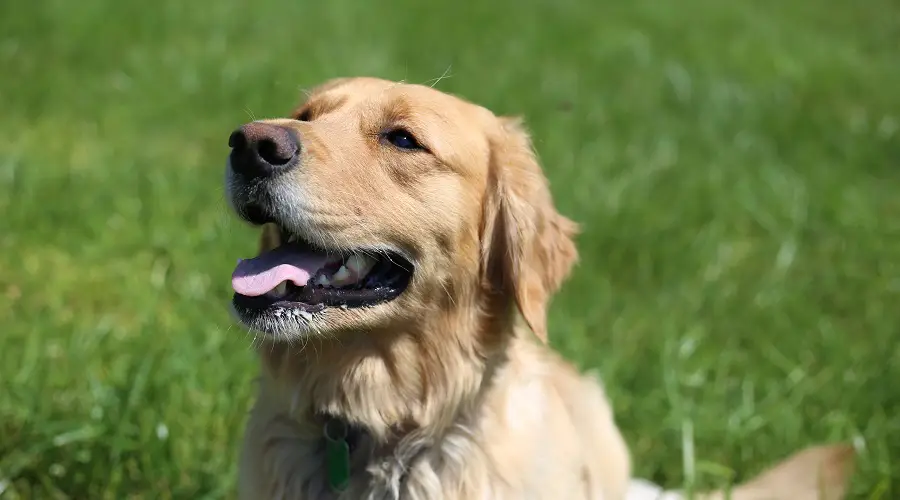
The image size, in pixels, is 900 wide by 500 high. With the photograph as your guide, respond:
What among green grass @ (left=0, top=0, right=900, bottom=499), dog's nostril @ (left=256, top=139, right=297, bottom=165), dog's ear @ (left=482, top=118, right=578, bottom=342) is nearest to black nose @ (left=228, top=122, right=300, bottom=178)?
dog's nostril @ (left=256, top=139, right=297, bottom=165)

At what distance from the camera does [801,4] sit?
11.8 meters

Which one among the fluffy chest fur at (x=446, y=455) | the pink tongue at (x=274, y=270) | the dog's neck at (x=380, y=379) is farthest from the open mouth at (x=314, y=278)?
the fluffy chest fur at (x=446, y=455)

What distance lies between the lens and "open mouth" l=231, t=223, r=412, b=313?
2375 millimetres

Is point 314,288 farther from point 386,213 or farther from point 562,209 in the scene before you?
point 562,209

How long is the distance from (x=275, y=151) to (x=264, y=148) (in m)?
0.03

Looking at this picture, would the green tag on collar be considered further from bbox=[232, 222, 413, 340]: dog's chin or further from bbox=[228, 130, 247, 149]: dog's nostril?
bbox=[228, 130, 247, 149]: dog's nostril

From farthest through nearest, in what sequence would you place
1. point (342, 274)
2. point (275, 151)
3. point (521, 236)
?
point (521, 236)
point (342, 274)
point (275, 151)

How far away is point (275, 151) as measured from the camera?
2.31m

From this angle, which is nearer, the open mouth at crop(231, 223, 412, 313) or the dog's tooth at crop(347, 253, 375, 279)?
the open mouth at crop(231, 223, 412, 313)

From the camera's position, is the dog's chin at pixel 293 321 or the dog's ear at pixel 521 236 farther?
the dog's ear at pixel 521 236

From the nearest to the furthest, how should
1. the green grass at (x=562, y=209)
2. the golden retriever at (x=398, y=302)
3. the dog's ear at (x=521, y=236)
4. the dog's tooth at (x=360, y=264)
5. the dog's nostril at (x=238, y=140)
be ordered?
the dog's nostril at (x=238, y=140), the golden retriever at (x=398, y=302), the dog's tooth at (x=360, y=264), the dog's ear at (x=521, y=236), the green grass at (x=562, y=209)

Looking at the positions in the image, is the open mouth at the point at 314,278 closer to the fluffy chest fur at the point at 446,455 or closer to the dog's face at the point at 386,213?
the dog's face at the point at 386,213

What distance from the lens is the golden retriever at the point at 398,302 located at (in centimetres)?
239

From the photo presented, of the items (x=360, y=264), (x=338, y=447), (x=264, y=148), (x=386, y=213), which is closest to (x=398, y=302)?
(x=360, y=264)
